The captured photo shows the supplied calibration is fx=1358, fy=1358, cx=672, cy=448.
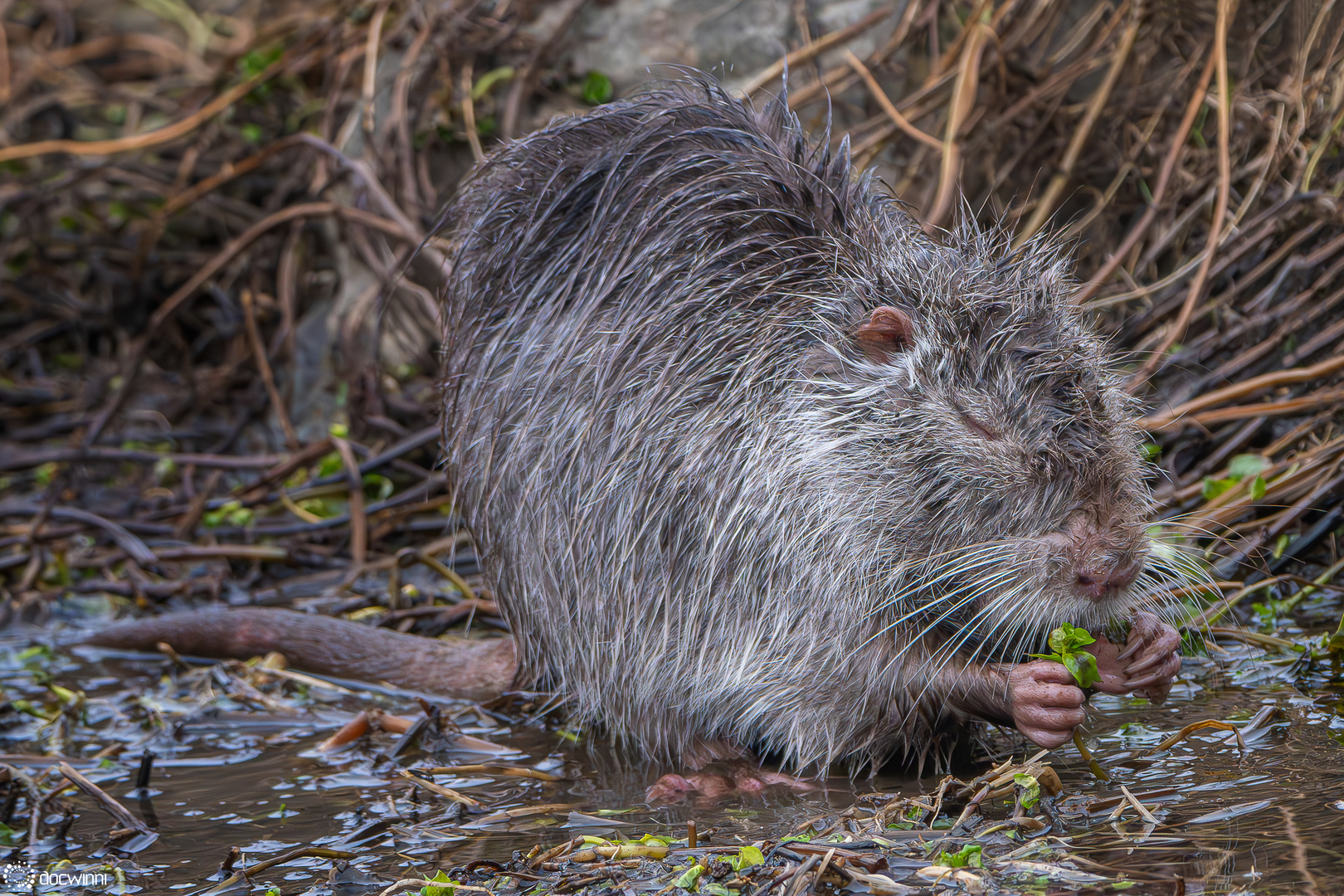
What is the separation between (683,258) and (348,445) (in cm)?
196

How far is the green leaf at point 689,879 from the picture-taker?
1.95 metres

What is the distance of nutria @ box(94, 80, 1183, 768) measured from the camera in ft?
7.75

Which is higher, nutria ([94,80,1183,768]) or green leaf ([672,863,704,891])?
nutria ([94,80,1183,768])

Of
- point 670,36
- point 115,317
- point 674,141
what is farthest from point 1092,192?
point 115,317

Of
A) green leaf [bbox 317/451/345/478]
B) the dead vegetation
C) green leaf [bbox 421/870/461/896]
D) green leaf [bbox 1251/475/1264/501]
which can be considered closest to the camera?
green leaf [bbox 421/870/461/896]

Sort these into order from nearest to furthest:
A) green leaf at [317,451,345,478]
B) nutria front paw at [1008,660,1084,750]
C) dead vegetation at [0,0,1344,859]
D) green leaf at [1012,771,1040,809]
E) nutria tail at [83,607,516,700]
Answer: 1. green leaf at [1012,771,1040,809]
2. nutria front paw at [1008,660,1084,750]
3. nutria tail at [83,607,516,700]
4. dead vegetation at [0,0,1344,859]
5. green leaf at [317,451,345,478]

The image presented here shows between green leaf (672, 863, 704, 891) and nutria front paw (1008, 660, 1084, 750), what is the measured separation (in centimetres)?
64

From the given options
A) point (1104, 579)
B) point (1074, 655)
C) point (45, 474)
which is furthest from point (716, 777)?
point (45, 474)

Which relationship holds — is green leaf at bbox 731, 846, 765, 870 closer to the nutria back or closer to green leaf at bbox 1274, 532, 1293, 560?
the nutria back

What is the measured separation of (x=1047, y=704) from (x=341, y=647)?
1.85 m

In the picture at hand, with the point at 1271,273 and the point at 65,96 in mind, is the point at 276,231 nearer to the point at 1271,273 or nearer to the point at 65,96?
the point at 65,96

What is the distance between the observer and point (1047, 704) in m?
2.24

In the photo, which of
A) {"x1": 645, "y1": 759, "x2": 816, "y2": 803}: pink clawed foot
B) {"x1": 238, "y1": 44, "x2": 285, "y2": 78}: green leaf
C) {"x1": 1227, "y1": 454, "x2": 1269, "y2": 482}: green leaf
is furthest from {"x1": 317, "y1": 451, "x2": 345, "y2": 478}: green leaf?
{"x1": 1227, "y1": 454, "x2": 1269, "y2": 482}: green leaf

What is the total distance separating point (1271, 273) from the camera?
3891 mm
